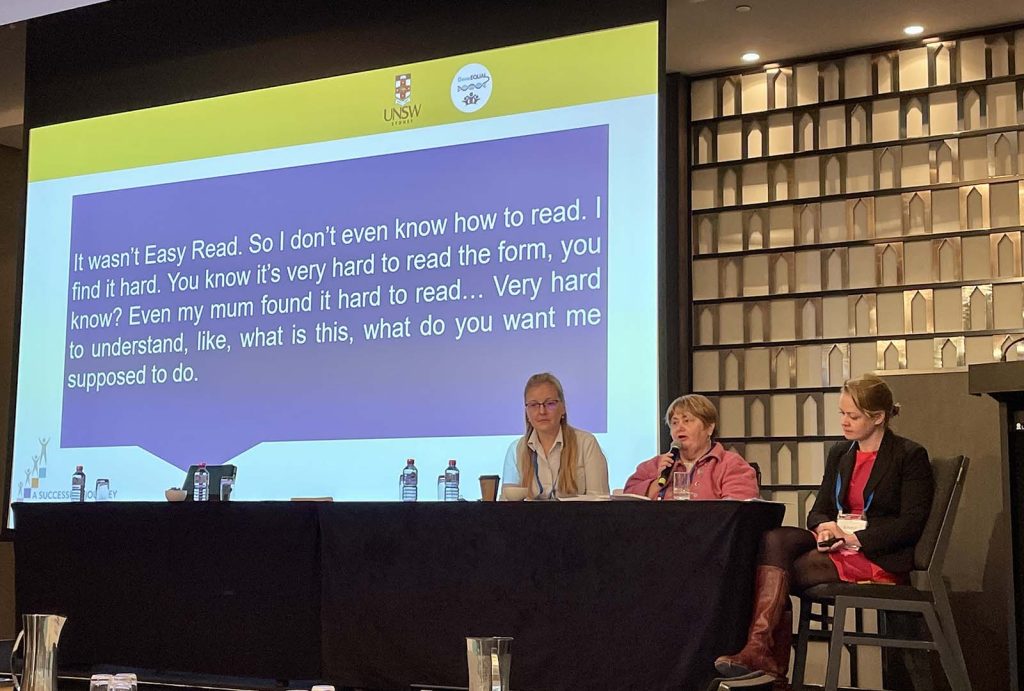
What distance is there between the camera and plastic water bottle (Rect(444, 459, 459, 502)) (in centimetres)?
434

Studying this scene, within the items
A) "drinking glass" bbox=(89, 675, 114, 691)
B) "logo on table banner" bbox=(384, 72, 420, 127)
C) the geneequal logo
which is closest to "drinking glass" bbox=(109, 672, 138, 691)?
"drinking glass" bbox=(89, 675, 114, 691)

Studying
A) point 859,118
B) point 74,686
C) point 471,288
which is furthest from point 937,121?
point 74,686

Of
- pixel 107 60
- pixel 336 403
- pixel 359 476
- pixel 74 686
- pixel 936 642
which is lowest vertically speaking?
pixel 74 686

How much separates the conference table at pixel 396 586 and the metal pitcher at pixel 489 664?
1.52 metres

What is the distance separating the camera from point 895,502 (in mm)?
3598

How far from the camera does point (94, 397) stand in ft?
19.1

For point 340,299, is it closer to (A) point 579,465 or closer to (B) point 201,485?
(B) point 201,485

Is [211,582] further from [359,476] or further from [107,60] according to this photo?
[107,60]

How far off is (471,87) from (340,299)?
3.62 ft

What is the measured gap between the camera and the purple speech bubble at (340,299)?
4922mm

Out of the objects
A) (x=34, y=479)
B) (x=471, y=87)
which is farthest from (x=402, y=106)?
(x=34, y=479)

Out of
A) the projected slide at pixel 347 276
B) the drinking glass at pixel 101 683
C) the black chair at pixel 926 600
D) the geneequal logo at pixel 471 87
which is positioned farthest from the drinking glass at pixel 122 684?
the geneequal logo at pixel 471 87

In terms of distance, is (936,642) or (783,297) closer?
(936,642)

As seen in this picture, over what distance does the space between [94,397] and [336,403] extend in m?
1.36
